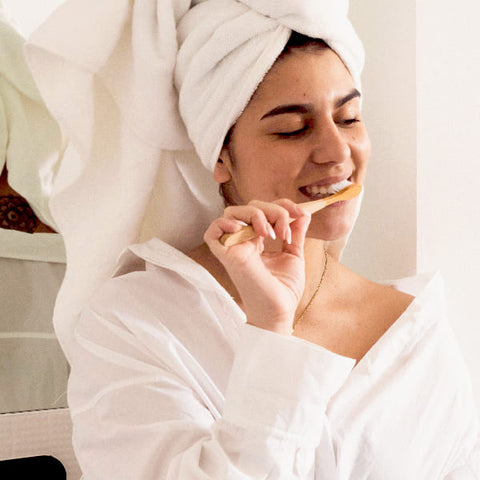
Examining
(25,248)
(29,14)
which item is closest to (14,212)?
(25,248)

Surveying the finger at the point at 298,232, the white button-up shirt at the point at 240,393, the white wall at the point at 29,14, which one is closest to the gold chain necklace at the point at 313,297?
the white button-up shirt at the point at 240,393

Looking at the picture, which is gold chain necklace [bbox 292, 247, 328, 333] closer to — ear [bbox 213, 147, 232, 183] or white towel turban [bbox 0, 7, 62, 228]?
ear [bbox 213, 147, 232, 183]

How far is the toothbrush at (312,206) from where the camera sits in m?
0.83

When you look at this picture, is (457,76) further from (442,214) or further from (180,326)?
(180,326)

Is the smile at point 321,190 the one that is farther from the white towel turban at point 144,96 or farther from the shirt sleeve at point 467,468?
the shirt sleeve at point 467,468

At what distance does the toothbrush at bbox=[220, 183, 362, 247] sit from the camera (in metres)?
0.83

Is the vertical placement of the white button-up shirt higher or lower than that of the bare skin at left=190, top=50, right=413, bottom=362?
lower

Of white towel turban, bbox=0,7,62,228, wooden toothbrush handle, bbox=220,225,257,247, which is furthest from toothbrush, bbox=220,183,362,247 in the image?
white towel turban, bbox=0,7,62,228

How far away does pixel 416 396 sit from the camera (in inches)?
43.0

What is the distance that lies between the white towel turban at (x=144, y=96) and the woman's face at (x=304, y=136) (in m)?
0.03

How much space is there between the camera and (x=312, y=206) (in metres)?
0.94

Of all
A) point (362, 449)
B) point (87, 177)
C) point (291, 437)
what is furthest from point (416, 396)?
point (87, 177)

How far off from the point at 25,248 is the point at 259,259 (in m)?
0.57

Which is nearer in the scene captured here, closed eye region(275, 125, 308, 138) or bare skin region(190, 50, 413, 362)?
→ bare skin region(190, 50, 413, 362)
